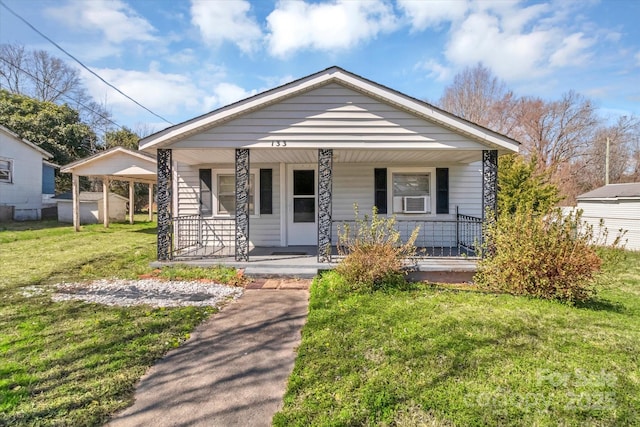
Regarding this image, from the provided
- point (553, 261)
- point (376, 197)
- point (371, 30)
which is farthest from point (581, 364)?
point (371, 30)

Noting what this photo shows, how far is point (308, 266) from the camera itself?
6.66 m

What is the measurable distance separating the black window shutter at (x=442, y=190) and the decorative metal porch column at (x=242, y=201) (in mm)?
5128

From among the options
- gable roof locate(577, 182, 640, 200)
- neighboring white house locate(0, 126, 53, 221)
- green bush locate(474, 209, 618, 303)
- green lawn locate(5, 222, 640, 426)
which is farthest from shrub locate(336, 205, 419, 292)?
neighboring white house locate(0, 126, 53, 221)

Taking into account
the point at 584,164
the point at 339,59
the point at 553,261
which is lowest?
the point at 553,261

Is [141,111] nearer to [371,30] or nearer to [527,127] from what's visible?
[371,30]

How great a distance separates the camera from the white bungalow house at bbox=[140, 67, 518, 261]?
6.68 m

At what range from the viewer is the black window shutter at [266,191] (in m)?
8.92

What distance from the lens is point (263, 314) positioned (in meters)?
4.67

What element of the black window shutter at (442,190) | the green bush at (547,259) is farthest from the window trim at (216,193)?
the green bush at (547,259)

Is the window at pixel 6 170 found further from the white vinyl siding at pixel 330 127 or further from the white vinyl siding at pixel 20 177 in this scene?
the white vinyl siding at pixel 330 127

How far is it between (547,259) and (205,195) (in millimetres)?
7859

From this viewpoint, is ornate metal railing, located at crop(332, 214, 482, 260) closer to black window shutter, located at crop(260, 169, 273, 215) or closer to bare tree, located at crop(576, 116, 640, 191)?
black window shutter, located at crop(260, 169, 273, 215)

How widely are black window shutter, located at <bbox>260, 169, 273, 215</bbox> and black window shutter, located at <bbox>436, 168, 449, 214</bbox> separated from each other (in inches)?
179

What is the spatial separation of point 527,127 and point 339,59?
70.5ft
